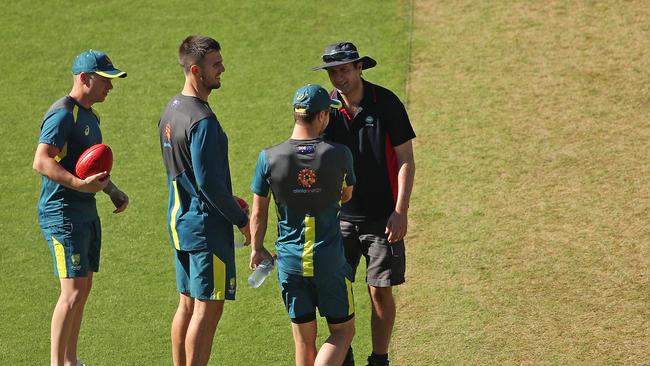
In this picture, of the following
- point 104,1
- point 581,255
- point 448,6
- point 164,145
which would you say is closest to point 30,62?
point 104,1

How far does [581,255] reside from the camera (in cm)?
838

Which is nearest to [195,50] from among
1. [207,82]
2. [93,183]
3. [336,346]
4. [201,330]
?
[207,82]

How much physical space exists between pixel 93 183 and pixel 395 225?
189 centimetres

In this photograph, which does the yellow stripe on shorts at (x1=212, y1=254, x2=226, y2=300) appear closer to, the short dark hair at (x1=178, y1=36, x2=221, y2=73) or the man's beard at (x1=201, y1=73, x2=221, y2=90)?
the man's beard at (x1=201, y1=73, x2=221, y2=90)

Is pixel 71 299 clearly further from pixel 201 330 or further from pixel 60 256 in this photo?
pixel 201 330

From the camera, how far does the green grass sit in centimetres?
765

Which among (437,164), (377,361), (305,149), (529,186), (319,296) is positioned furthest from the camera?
(437,164)

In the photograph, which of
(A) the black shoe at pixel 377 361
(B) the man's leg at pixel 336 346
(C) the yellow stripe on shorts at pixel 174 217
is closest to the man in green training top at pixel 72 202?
(C) the yellow stripe on shorts at pixel 174 217

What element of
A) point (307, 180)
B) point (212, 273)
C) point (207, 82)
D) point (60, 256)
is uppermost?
point (207, 82)

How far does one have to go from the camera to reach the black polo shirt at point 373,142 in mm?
6770

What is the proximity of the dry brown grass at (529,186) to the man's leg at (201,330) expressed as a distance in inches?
57.7

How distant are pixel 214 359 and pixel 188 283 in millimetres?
1004

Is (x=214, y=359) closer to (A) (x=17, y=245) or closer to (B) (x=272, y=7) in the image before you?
(A) (x=17, y=245)

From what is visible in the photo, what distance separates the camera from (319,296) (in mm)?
6320
